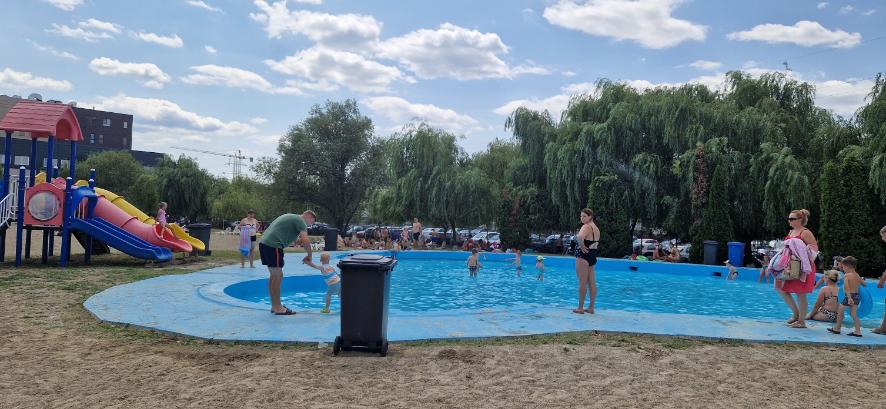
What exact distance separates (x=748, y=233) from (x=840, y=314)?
16.4 metres

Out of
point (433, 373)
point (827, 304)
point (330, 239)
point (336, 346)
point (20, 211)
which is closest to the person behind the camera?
point (433, 373)

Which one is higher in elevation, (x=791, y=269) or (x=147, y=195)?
(x=147, y=195)

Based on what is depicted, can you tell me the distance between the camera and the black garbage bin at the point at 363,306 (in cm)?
564

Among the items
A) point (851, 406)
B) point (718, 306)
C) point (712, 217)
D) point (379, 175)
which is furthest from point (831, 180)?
point (379, 175)

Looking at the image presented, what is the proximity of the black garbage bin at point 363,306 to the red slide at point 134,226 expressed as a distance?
36.0ft

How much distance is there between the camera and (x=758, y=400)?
4.56 metres

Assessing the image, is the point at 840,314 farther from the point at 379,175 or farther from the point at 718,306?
the point at 379,175

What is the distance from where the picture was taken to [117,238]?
13609 millimetres

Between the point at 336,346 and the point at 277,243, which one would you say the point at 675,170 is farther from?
the point at 336,346

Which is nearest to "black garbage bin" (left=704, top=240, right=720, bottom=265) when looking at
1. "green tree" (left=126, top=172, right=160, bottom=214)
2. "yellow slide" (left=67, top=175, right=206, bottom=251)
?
"yellow slide" (left=67, top=175, right=206, bottom=251)

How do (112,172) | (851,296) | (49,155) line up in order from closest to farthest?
(851,296) → (49,155) → (112,172)

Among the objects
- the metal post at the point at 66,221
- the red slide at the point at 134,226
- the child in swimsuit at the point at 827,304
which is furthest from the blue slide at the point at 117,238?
the child in swimsuit at the point at 827,304

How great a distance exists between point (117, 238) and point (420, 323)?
992 cm

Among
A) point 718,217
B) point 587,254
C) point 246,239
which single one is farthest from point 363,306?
point 718,217
